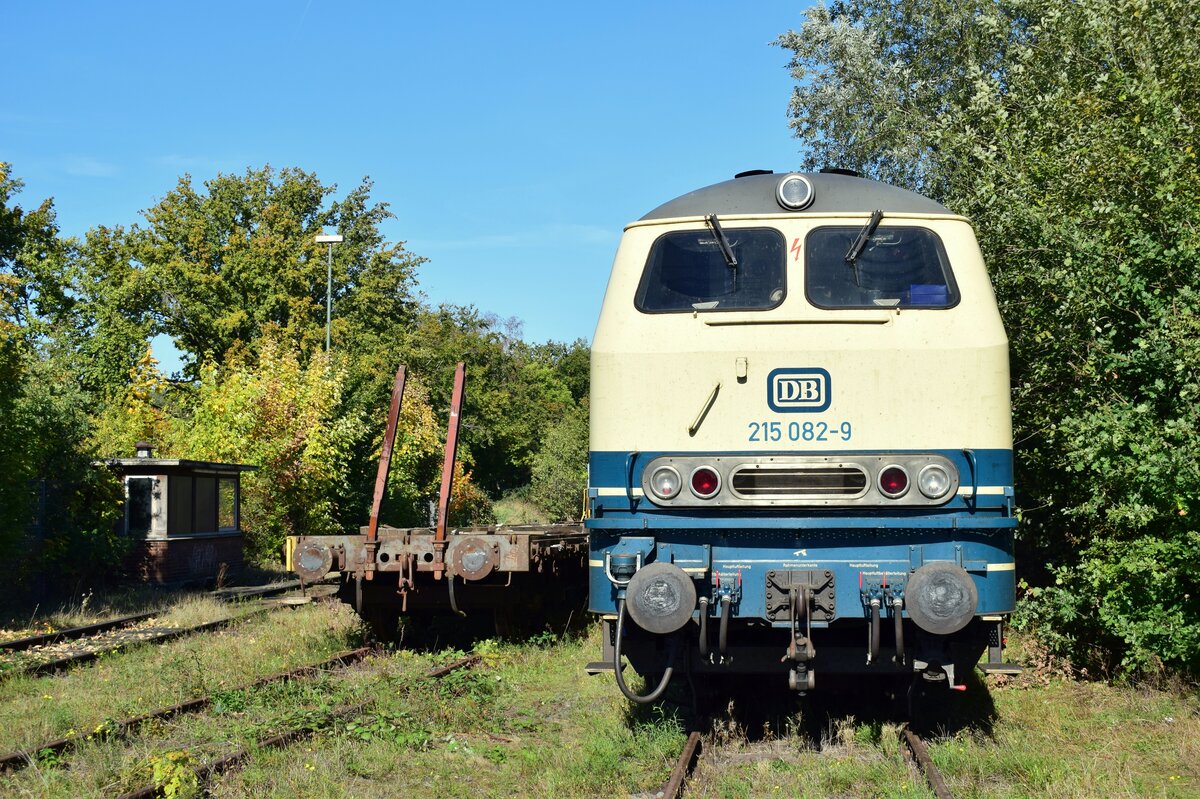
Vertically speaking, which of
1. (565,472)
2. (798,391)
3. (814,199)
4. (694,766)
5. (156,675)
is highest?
(814,199)

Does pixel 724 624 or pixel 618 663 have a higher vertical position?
pixel 724 624

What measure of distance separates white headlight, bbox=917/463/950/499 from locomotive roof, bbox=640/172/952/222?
1762mm

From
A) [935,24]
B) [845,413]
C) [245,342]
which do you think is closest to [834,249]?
[845,413]

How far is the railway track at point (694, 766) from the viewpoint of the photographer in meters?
6.56

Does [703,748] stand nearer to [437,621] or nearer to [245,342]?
[437,621]

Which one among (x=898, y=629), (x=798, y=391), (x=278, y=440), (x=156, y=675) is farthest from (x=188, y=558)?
(x=898, y=629)

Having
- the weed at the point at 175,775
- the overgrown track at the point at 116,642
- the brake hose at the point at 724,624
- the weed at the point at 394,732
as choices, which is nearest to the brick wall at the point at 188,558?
the overgrown track at the point at 116,642

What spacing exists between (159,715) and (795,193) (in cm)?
601

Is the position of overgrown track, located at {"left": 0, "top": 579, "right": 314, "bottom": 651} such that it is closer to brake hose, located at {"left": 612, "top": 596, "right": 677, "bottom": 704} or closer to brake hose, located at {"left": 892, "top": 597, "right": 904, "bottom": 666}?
brake hose, located at {"left": 612, "top": 596, "right": 677, "bottom": 704}

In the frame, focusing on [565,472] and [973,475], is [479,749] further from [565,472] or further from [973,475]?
[565,472]

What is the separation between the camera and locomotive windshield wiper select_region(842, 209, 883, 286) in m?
7.63

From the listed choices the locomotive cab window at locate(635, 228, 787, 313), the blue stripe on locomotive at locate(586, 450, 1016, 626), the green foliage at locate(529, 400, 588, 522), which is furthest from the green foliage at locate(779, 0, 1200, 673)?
the green foliage at locate(529, 400, 588, 522)

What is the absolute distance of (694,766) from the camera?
7.35 metres

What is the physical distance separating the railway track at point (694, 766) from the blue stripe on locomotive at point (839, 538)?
0.95m
